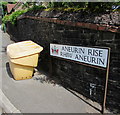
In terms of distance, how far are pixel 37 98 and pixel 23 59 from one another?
4.52 ft

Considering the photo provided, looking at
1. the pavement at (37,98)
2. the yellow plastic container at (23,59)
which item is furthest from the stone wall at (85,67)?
the yellow plastic container at (23,59)

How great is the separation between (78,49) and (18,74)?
2382 mm

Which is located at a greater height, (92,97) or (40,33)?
(40,33)

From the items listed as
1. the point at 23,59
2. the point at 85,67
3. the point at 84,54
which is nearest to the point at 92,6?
the point at 84,54

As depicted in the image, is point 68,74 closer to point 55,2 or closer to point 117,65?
point 117,65

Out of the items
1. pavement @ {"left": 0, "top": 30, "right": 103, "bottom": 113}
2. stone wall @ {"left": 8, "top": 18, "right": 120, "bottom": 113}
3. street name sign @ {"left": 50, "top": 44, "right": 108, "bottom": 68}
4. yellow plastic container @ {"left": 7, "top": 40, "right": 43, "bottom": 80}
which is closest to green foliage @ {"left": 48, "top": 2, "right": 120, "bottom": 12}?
stone wall @ {"left": 8, "top": 18, "right": 120, "bottom": 113}

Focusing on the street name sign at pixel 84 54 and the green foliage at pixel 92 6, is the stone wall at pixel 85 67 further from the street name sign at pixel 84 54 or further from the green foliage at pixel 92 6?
the green foliage at pixel 92 6

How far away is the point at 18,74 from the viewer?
4559 mm

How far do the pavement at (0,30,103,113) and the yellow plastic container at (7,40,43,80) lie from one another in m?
0.28

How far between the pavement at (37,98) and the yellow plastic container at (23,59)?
0.90ft

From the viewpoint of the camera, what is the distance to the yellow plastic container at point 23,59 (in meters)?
4.29

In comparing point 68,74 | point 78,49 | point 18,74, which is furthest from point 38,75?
point 78,49

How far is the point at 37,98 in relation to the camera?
12.2 feet

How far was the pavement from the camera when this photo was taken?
329cm
